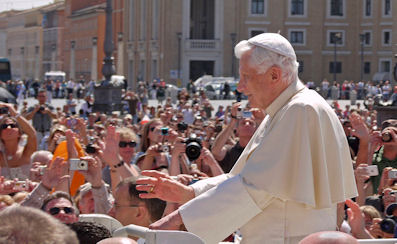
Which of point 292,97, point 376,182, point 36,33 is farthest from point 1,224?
point 36,33

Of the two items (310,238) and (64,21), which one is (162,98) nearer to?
(310,238)

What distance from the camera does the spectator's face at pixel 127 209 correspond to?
5168mm

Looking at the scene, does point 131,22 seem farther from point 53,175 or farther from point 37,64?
point 53,175

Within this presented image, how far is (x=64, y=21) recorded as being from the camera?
109 m

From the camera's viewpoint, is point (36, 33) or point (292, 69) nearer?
point (292, 69)

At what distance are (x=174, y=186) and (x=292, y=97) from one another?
2.31 ft

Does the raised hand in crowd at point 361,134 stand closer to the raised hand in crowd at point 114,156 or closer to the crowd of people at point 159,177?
the crowd of people at point 159,177

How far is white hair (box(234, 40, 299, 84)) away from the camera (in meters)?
4.39

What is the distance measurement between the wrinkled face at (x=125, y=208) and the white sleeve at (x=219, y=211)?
964 mm

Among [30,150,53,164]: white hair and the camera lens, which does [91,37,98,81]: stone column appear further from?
the camera lens

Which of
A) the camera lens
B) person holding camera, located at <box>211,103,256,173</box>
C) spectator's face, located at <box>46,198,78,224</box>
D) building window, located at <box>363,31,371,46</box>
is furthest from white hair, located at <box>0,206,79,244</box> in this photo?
building window, located at <box>363,31,371,46</box>

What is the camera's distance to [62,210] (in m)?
5.02

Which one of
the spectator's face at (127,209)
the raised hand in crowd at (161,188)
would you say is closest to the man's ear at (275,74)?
the raised hand in crowd at (161,188)

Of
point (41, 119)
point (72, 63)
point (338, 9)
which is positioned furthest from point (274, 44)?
point (72, 63)
